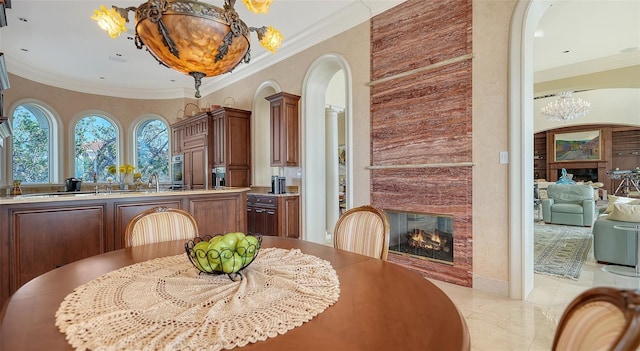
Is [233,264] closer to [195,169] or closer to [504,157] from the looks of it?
[504,157]

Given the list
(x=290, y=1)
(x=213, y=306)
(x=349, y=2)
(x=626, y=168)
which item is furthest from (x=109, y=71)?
(x=626, y=168)

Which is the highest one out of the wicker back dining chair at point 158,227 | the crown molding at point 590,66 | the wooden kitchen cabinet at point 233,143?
the crown molding at point 590,66

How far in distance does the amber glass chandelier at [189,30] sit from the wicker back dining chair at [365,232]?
1.12 meters

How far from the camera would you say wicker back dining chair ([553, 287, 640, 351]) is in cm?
46

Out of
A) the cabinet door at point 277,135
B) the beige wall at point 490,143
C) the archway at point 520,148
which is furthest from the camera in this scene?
the cabinet door at point 277,135

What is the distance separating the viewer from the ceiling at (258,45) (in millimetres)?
3734

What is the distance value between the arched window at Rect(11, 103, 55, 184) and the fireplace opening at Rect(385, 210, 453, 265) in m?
7.15

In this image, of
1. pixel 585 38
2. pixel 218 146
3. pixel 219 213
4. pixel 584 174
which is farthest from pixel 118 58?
pixel 584 174

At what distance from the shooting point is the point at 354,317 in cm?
80

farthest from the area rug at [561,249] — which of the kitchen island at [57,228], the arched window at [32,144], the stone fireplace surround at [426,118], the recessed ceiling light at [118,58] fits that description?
the arched window at [32,144]

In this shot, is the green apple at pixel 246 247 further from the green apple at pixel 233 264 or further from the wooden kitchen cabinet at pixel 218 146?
the wooden kitchen cabinet at pixel 218 146

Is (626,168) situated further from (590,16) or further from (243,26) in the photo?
(243,26)

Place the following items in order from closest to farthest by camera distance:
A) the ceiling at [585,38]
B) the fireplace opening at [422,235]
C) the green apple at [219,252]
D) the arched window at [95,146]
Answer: the green apple at [219,252], the fireplace opening at [422,235], the ceiling at [585,38], the arched window at [95,146]

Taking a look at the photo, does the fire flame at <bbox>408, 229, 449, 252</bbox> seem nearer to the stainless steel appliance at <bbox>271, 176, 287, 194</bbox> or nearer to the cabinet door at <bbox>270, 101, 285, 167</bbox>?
the stainless steel appliance at <bbox>271, 176, 287, 194</bbox>
